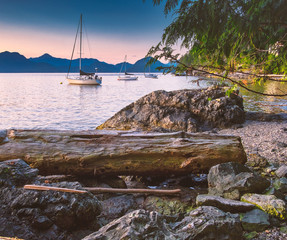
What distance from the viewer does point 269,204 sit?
3.06 m

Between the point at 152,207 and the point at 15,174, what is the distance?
215cm

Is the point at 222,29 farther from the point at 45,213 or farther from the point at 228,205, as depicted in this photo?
the point at 45,213

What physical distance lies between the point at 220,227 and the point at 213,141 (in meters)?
2.23

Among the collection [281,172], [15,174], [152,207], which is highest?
[15,174]

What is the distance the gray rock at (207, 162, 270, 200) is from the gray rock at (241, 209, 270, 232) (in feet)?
1.83

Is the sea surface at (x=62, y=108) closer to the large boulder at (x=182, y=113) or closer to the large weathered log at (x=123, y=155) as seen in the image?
the large boulder at (x=182, y=113)

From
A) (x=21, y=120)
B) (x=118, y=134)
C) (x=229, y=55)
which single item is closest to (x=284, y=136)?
(x=229, y=55)

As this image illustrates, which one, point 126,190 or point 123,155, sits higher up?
point 123,155

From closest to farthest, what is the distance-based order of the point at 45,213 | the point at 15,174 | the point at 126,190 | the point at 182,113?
1. the point at 45,213
2. the point at 15,174
3. the point at 126,190
4. the point at 182,113

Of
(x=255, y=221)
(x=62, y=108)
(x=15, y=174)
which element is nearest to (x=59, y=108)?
(x=62, y=108)

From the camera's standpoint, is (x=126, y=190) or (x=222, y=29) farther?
(x=126, y=190)

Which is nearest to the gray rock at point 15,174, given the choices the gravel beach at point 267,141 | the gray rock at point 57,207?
the gray rock at point 57,207

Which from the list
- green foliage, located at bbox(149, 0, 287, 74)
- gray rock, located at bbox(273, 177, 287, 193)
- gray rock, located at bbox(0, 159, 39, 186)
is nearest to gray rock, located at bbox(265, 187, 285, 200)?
gray rock, located at bbox(273, 177, 287, 193)

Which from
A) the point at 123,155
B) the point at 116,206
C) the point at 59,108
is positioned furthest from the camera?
the point at 59,108
